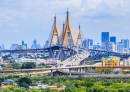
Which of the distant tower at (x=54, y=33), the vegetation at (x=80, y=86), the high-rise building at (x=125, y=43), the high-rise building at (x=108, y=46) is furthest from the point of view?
the high-rise building at (x=125, y=43)

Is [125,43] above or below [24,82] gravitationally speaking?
above

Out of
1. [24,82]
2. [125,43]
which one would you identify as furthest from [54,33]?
[125,43]

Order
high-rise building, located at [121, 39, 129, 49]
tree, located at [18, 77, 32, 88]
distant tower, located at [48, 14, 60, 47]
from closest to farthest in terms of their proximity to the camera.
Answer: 1. tree, located at [18, 77, 32, 88]
2. distant tower, located at [48, 14, 60, 47]
3. high-rise building, located at [121, 39, 129, 49]

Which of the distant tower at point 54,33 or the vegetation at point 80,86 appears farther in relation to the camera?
the distant tower at point 54,33

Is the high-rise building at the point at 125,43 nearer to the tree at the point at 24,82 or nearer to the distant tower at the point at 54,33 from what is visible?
the distant tower at the point at 54,33

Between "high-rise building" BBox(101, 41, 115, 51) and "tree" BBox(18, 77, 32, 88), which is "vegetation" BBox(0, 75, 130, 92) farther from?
"high-rise building" BBox(101, 41, 115, 51)

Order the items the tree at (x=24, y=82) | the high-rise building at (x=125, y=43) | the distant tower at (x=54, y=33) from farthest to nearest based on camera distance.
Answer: the high-rise building at (x=125, y=43), the distant tower at (x=54, y=33), the tree at (x=24, y=82)

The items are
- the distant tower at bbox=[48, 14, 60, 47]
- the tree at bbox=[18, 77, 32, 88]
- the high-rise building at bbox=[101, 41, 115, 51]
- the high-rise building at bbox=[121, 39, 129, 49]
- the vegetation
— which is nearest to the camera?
the vegetation

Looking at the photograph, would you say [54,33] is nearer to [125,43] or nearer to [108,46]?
[108,46]

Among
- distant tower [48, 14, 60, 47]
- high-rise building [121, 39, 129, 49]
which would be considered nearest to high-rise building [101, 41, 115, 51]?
high-rise building [121, 39, 129, 49]

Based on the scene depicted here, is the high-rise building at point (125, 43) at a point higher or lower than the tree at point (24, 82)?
higher

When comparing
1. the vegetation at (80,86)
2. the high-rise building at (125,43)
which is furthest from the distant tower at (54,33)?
the high-rise building at (125,43)

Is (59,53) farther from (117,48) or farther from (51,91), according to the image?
(117,48)
